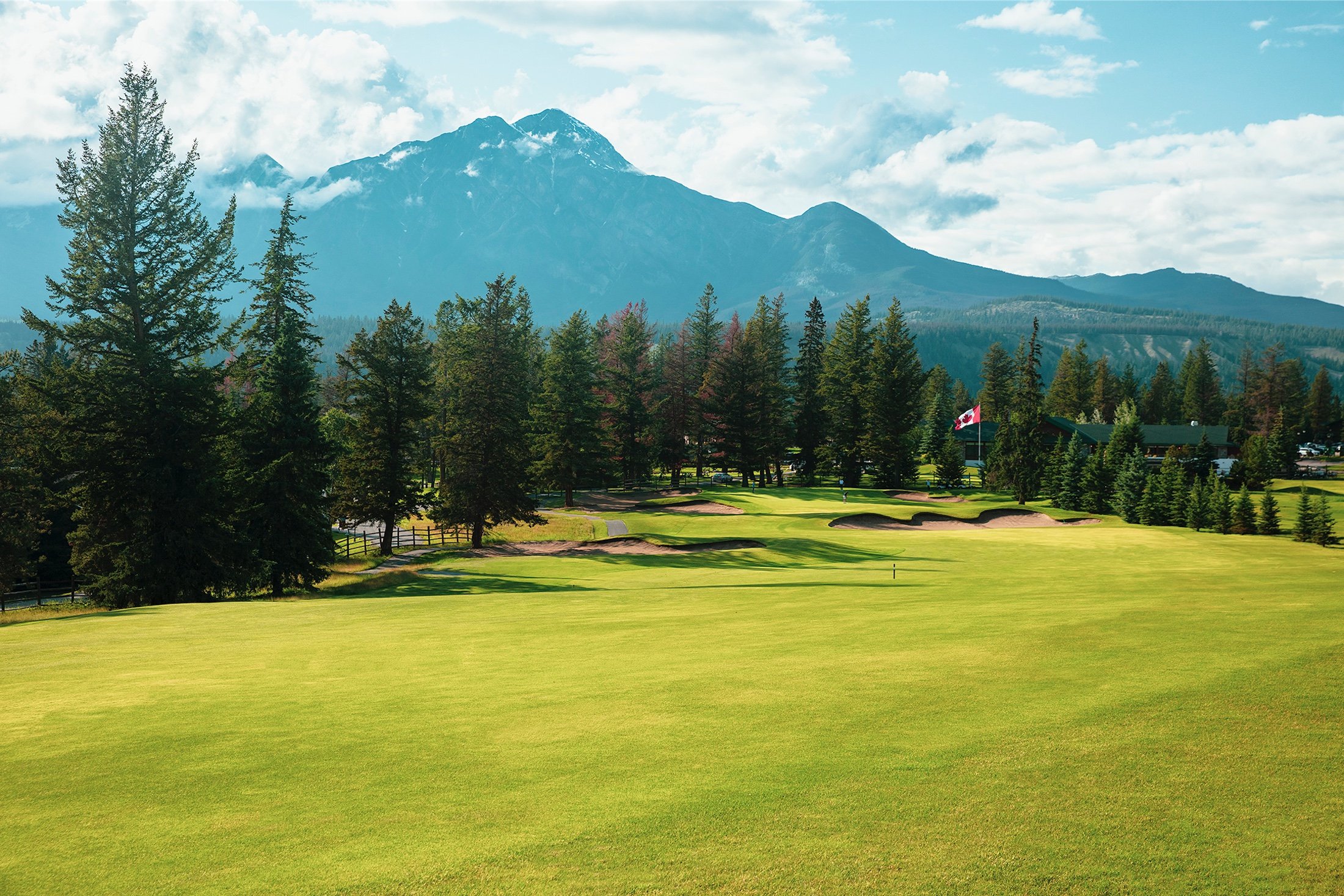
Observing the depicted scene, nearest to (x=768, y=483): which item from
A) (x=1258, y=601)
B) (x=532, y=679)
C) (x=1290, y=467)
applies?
(x=1290, y=467)

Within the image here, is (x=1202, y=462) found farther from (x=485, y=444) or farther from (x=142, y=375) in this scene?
(x=142, y=375)

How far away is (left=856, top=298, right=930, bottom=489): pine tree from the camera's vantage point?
2913 inches

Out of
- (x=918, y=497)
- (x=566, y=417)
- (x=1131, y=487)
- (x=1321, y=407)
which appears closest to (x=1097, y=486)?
(x=1131, y=487)

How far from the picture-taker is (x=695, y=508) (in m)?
60.8

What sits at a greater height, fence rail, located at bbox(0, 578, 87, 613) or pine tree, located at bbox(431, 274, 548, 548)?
pine tree, located at bbox(431, 274, 548, 548)

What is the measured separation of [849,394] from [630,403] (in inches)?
842

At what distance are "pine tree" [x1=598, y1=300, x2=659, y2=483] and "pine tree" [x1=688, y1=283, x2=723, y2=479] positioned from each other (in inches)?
7.9

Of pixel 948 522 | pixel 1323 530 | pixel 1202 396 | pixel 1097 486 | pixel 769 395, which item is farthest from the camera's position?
pixel 1202 396

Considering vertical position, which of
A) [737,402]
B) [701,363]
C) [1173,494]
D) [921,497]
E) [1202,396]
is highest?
[701,363]

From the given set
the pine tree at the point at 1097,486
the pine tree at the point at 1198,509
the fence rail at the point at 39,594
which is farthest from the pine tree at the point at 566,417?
the pine tree at the point at 1198,509

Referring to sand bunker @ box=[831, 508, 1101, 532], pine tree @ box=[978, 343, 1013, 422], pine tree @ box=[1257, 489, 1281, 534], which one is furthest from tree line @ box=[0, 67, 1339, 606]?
pine tree @ box=[978, 343, 1013, 422]

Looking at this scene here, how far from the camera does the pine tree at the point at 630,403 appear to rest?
253ft

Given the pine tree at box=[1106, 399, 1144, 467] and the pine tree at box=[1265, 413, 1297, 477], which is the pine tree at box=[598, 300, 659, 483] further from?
the pine tree at box=[1265, 413, 1297, 477]

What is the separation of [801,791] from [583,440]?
60218 mm
